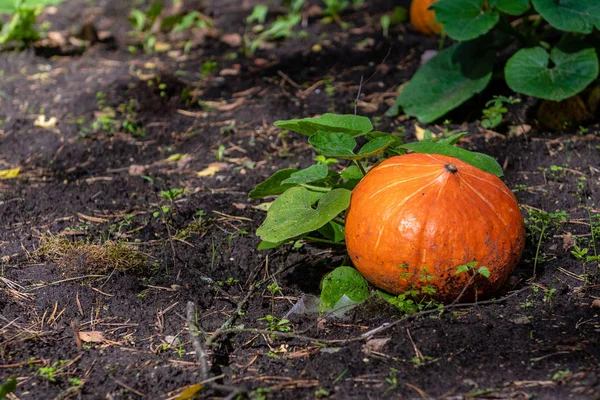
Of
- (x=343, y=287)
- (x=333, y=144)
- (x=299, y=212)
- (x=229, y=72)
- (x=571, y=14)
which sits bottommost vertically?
(x=229, y=72)

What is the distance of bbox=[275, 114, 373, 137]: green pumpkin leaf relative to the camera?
2.66m

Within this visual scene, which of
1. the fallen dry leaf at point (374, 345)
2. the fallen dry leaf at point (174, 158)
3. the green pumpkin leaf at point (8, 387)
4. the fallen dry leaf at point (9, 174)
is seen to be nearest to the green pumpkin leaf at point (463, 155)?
the fallen dry leaf at point (374, 345)

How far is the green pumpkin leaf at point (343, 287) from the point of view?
262 cm

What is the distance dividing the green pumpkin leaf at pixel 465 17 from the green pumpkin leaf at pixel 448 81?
1.16 feet

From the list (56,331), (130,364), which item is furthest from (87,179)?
(130,364)

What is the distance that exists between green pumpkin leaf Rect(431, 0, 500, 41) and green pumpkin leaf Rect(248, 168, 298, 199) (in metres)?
1.53

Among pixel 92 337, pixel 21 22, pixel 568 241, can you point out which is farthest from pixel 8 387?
pixel 21 22

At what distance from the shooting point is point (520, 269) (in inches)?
114

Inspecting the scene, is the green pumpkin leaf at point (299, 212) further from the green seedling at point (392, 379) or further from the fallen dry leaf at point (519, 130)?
the fallen dry leaf at point (519, 130)

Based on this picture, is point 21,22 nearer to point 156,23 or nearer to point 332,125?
point 156,23

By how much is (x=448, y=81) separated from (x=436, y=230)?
2.11m

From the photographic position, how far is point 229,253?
317 cm

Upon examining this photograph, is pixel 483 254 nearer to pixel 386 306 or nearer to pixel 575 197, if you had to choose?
pixel 386 306

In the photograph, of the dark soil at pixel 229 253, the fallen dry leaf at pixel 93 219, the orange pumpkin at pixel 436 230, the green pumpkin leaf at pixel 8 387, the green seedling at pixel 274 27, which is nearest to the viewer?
the green pumpkin leaf at pixel 8 387
